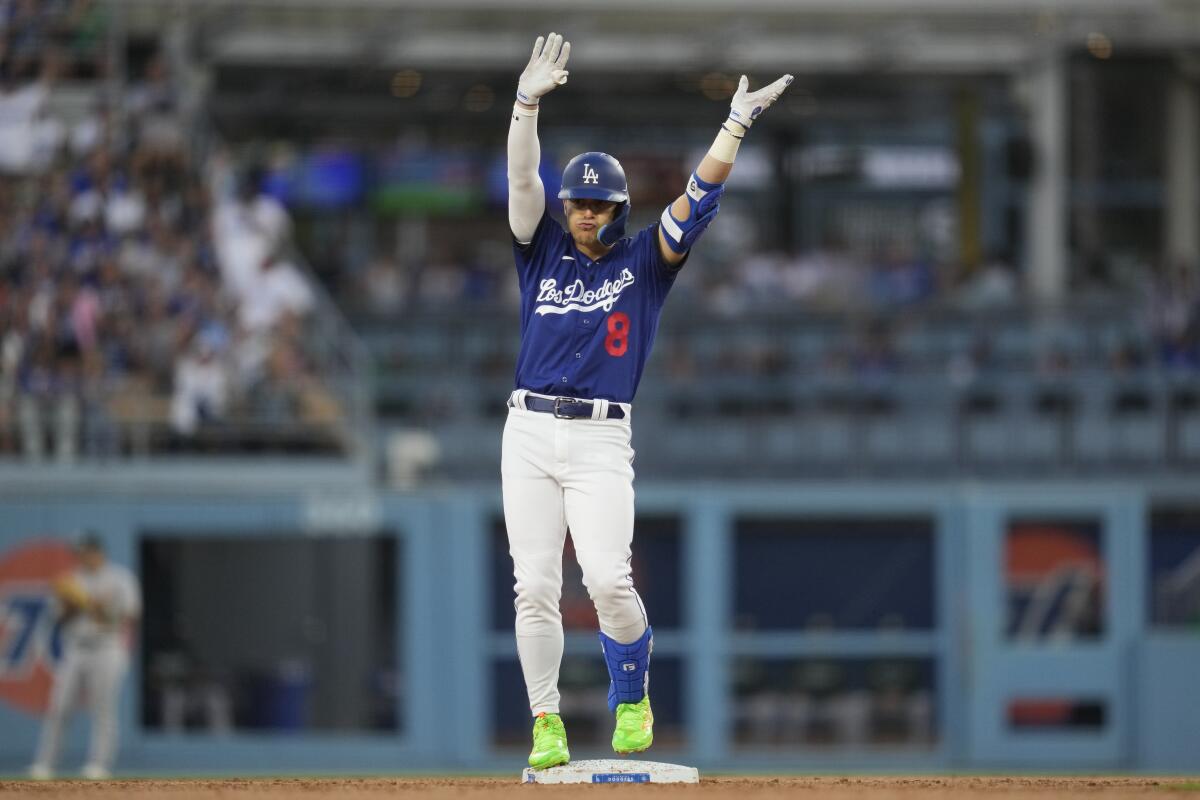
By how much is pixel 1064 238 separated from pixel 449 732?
10465mm

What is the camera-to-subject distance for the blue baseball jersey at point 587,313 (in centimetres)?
696

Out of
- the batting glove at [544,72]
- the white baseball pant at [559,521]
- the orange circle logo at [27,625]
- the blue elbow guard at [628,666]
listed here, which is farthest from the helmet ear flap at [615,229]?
the orange circle logo at [27,625]

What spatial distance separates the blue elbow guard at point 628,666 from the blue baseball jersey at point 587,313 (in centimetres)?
90

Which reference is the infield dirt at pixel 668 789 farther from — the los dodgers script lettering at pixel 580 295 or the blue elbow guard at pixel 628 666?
the los dodgers script lettering at pixel 580 295

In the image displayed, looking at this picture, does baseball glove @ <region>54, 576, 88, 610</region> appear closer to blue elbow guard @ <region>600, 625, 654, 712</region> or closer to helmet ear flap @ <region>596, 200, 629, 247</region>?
blue elbow guard @ <region>600, 625, 654, 712</region>

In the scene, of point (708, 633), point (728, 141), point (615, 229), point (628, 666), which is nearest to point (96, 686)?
point (708, 633)

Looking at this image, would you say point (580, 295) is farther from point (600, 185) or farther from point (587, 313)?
point (600, 185)

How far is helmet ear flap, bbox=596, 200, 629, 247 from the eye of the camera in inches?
275

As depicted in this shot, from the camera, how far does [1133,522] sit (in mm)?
16766

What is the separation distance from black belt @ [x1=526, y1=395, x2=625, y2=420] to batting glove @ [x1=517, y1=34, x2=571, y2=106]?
106 cm

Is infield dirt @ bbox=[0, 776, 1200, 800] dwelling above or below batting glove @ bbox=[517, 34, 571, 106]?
below

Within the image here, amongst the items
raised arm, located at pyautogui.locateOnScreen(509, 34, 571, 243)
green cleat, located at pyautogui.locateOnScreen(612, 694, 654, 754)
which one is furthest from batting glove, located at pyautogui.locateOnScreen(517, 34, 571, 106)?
green cleat, located at pyautogui.locateOnScreen(612, 694, 654, 754)

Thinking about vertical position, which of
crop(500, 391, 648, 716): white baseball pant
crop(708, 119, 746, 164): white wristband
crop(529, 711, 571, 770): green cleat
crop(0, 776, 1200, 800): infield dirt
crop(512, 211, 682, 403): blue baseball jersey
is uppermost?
crop(708, 119, 746, 164): white wristband

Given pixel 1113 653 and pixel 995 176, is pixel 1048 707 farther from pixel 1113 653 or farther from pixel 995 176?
pixel 995 176
